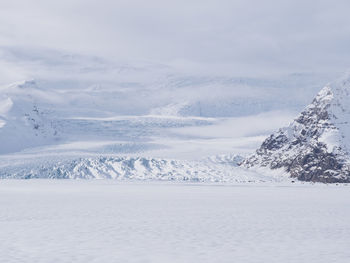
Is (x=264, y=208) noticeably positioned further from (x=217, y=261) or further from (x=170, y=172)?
(x=170, y=172)

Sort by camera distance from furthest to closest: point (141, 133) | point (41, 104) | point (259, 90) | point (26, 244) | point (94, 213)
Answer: point (259, 90) < point (41, 104) < point (141, 133) < point (94, 213) < point (26, 244)

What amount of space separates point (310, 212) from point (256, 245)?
1259 cm

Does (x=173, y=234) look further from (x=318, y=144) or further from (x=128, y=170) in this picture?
(x=318, y=144)

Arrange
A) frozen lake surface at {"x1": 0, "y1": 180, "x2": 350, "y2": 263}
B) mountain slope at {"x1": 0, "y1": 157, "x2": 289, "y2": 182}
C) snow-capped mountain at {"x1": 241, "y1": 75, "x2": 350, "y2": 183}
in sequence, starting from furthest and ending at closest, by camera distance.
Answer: snow-capped mountain at {"x1": 241, "y1": 75, "x2": 350, "y2": 183}, mountain slope at {"x1": 0, "y1": 157, "x2": 289, "y2": 182}, frozen lake surface at {"x1": 0, "y1": 180, "x2": 350, "y2": 263}

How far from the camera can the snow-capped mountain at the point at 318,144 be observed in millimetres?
82000

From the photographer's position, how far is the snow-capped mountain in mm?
82000

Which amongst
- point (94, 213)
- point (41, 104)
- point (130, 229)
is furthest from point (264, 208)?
point (41, 104)

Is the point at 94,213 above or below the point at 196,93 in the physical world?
below

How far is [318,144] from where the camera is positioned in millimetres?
86000

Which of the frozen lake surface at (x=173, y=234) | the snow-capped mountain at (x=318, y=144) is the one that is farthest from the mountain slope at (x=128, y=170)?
the frozen lake surface at (x=173, y=234)

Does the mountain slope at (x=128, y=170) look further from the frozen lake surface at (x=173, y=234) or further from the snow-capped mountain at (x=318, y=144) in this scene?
the frozen lake surface at (x=173, y=234)

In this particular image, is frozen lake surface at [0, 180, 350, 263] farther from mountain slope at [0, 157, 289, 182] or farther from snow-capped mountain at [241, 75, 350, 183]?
snow-capped mountain at [241, 75, 350, 183]

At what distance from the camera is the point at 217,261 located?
1465cm

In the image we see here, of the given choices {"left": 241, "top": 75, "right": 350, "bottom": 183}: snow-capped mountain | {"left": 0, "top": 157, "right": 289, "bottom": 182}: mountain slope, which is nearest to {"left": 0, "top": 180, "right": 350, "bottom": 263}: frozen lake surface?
{"left": 0, "top": 157, "right": 289, "bottom": 182}: mountain slope
